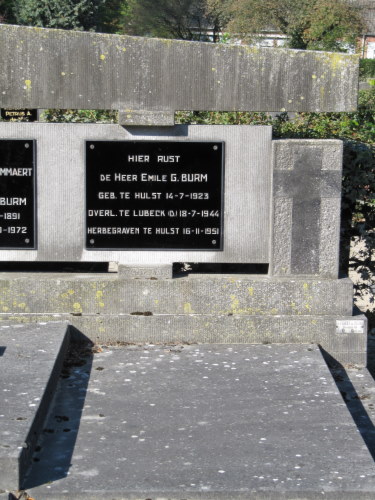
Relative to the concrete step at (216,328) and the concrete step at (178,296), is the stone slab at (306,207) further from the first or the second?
the concrete step at (216,328)

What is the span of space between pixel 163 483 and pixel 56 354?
167cm

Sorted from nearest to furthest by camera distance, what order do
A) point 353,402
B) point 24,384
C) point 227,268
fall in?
point 24,384 < point 353,402 < point 227,268

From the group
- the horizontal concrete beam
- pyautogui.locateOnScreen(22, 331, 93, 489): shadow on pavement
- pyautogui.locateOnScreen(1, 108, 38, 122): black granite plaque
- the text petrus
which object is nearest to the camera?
pyautogui.locateOnScreen(22, 331, 93, 489): shadow on pavement

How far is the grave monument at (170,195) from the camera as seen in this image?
5.82 m

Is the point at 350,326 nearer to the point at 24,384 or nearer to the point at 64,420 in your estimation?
the point at 64,420

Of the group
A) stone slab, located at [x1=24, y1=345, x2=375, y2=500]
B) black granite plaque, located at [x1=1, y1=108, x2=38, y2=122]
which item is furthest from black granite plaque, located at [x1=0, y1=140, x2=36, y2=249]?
black granite plaque, located at [x1=1, y1=108, x2=38, y2=122]

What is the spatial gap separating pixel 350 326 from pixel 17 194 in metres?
2.60

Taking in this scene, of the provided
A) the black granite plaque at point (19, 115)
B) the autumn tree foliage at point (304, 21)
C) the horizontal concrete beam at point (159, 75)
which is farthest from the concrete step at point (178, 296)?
the autumn tree foliage at point (304, 21)

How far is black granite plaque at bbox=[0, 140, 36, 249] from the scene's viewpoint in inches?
237

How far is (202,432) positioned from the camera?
4371 mm

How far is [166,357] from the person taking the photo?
5.64 metres

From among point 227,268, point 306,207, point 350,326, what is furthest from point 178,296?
point 350,326

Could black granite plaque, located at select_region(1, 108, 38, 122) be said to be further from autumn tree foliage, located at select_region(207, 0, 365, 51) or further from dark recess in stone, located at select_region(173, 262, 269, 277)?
autumn tree foliage, located at select_region(207, 0, 365, 51)

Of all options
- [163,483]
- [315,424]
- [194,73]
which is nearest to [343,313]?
[315,424]
